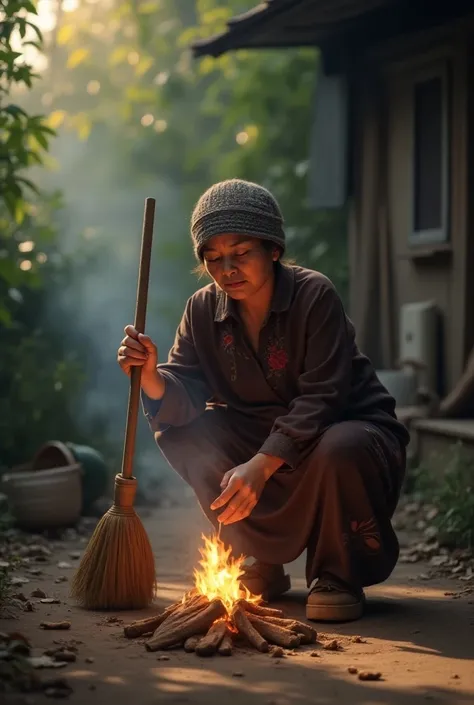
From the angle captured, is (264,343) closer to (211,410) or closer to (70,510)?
(211,410)

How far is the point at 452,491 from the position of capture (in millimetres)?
6285

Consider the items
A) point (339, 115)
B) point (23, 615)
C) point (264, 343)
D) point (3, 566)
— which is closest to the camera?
point (23, 615)

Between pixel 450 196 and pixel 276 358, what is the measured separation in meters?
3.89

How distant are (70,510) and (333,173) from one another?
13.1 feet

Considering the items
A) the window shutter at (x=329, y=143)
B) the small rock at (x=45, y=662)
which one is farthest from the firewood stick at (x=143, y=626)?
the window shutter at (x=329, y=143)

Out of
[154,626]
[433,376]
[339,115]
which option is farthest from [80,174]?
[154,626]

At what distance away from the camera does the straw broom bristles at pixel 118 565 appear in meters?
4.35

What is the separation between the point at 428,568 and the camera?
5438 millimetres

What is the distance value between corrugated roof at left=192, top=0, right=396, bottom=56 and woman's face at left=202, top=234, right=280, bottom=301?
350 centimetres

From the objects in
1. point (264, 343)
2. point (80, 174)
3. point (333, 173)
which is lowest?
point (264, 343)

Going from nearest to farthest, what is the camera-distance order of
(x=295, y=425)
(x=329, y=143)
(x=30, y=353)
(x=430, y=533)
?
(x=295, y=425) → (x=430, y=533) → (x=30, y=353) → (x=329, y=143)

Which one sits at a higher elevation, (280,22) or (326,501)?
(280,22)

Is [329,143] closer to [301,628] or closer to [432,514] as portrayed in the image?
[432,514]

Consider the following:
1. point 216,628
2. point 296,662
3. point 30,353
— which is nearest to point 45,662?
point 216,628
